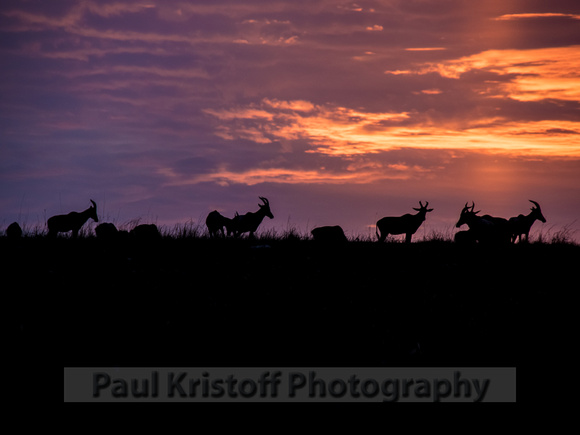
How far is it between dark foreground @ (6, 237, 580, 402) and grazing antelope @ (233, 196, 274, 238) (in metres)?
12.0

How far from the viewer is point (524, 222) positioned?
3088cm

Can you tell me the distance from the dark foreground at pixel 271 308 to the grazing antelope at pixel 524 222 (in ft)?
39.1

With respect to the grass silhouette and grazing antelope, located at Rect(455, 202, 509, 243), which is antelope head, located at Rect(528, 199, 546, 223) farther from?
the grass silhouette

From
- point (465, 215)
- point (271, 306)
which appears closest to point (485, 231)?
point (465, 215)

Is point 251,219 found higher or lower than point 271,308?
higher

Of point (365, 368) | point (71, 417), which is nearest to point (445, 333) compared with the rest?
point (365, 368)

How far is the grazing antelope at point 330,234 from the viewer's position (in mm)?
21500

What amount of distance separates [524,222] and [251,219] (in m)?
12.6

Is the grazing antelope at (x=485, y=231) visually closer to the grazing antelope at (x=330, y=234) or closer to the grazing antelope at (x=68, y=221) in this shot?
the grazing antelope at (x=330, y=234)

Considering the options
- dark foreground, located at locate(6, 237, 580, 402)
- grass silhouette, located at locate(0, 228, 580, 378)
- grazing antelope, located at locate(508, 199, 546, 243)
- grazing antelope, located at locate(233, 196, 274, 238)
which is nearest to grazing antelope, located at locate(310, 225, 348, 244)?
grass silhouette, located at locate(0, 228, 580, 378)

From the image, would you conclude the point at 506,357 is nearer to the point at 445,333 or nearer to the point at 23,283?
the point at 445,333

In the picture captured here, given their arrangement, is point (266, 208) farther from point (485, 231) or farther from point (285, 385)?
point (285, 385)

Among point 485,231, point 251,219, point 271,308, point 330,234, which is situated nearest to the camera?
point 271,308

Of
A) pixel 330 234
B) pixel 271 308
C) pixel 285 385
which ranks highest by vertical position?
pixel 330 234
